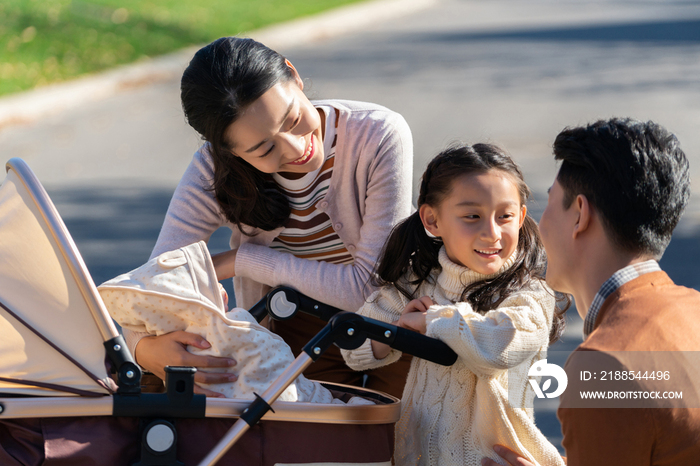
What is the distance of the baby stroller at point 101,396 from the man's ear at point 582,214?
0.46 meters

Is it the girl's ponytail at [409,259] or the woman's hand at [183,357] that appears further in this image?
the girl's ponytail at [409,259]

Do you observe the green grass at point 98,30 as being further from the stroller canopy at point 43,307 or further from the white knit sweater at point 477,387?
the white knit sweater at point 477,387

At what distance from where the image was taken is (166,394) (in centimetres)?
175

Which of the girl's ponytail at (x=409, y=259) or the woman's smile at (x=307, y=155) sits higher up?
the woman's smile at (x=307, y=155)

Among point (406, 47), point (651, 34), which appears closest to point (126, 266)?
point (406, 47)

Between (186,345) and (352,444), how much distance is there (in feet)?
1.71

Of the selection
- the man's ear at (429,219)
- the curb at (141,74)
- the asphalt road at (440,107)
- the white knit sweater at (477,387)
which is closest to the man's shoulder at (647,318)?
the white knit sweater at (477,387)

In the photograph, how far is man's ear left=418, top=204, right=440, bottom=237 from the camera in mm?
2297

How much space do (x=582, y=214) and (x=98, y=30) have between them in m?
11.8

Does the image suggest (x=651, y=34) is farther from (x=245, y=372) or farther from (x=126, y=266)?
(x=245, y=372)

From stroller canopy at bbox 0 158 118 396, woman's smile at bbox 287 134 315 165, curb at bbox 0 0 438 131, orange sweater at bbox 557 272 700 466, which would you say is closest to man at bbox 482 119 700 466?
orange sweater at bbox 557 272 700 466

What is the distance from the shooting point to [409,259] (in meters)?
2.35

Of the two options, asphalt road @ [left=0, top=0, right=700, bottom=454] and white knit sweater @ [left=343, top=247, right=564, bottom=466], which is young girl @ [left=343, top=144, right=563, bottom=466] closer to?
white knit sweater @ [left=343, top=247, right=564, bottom=466]

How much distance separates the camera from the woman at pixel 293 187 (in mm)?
2230
